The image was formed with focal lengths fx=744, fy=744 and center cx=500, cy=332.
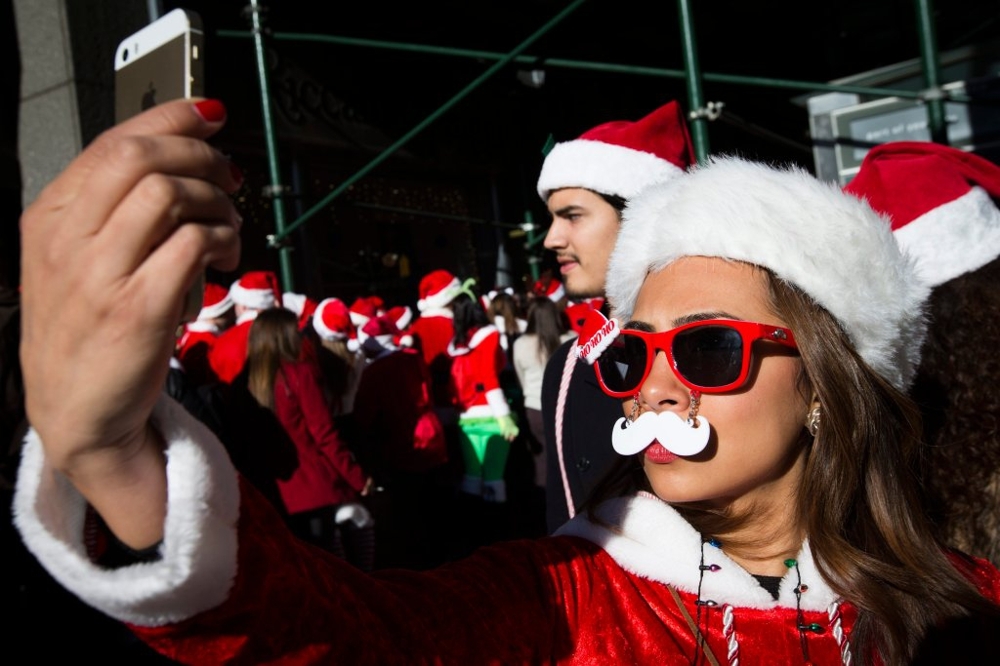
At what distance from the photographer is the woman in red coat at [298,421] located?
13.3ft

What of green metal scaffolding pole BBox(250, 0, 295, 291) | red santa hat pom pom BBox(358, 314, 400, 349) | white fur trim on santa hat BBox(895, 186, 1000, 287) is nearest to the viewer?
white fur trim on santa hat BBox(895, 186, 1000, 287)

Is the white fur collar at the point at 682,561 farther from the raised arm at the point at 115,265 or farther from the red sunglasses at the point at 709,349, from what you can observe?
the raised arm at the point at 115,265

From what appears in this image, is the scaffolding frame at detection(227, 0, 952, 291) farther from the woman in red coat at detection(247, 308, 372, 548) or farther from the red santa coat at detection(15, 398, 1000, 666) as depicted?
the red santa coat at detection(15, 398, 1000, 666)

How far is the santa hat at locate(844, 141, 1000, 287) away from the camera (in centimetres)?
210

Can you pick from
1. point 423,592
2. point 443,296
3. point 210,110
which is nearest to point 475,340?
point 443,296

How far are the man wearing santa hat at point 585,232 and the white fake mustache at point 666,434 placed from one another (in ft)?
2.38

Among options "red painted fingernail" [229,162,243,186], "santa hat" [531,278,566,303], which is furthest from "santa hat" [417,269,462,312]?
"red painted fingernail" [229,162,243,186]

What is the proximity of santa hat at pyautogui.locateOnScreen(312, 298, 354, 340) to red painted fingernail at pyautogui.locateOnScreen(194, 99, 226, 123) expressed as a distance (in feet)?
14.6

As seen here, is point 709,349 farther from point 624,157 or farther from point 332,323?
point 332,323

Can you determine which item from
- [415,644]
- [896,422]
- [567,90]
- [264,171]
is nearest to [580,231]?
[896,422]

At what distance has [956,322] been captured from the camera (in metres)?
2.03

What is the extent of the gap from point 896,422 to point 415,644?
45.3 inches

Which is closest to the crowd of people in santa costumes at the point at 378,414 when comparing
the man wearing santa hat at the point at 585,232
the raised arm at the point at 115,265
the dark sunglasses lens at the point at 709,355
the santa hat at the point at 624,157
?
the man wearing santa hat at the point at 585,232

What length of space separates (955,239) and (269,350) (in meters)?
3.21
